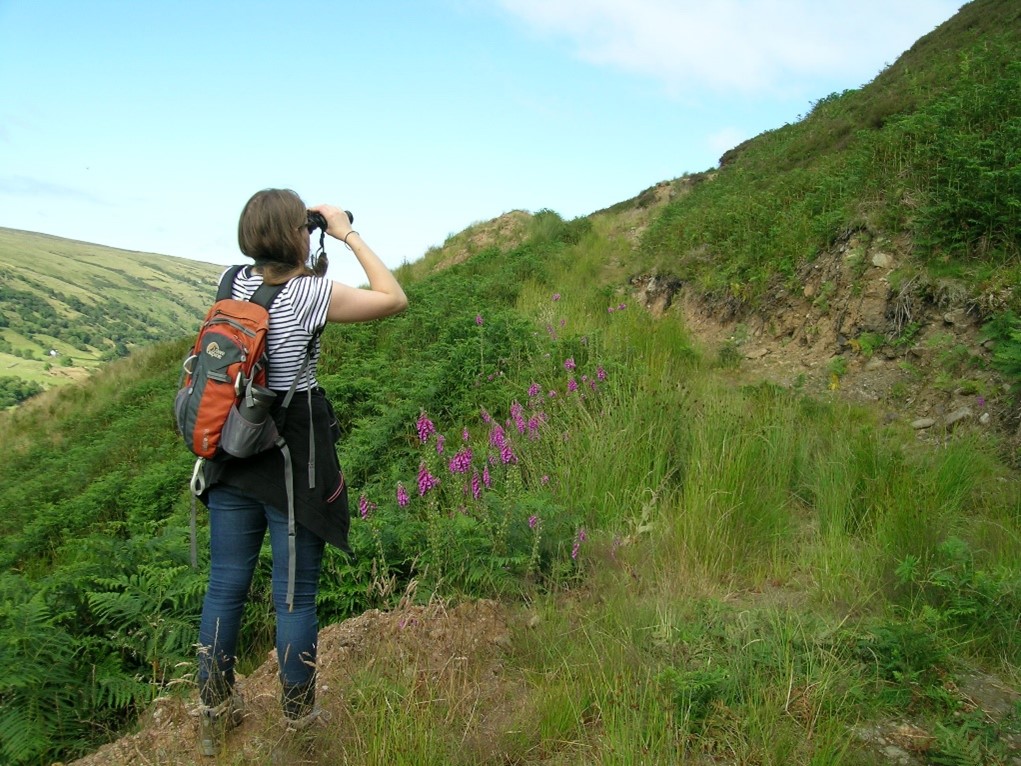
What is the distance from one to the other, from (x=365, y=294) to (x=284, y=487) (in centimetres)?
75

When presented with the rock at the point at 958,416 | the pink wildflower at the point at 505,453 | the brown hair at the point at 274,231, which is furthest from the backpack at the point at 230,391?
Answer: the rock at the point at 958,416

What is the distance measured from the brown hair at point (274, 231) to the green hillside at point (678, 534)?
1.39 meters

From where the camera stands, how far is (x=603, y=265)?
12.0 meters

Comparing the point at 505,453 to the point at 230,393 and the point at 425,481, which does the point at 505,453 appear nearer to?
the point at 425,481

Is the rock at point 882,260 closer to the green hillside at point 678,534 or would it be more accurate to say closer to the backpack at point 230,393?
the green hillside at point 678,534

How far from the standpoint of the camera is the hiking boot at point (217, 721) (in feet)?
7.64

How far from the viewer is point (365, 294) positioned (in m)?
2.46

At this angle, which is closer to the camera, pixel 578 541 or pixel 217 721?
pixel 217 721

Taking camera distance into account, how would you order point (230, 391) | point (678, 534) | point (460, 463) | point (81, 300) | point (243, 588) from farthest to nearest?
point (81, 300)
point (460, 463)
point (678, 534)
point (243, 588)
point (230, 391)

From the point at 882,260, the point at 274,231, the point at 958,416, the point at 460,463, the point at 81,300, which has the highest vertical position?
the point at 882,260

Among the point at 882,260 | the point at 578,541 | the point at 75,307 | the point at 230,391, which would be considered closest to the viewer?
the point at 230,391

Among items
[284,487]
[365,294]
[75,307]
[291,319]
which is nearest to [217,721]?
[284,487]

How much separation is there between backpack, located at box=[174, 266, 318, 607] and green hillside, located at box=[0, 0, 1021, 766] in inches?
29.8

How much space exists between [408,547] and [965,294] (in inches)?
196
